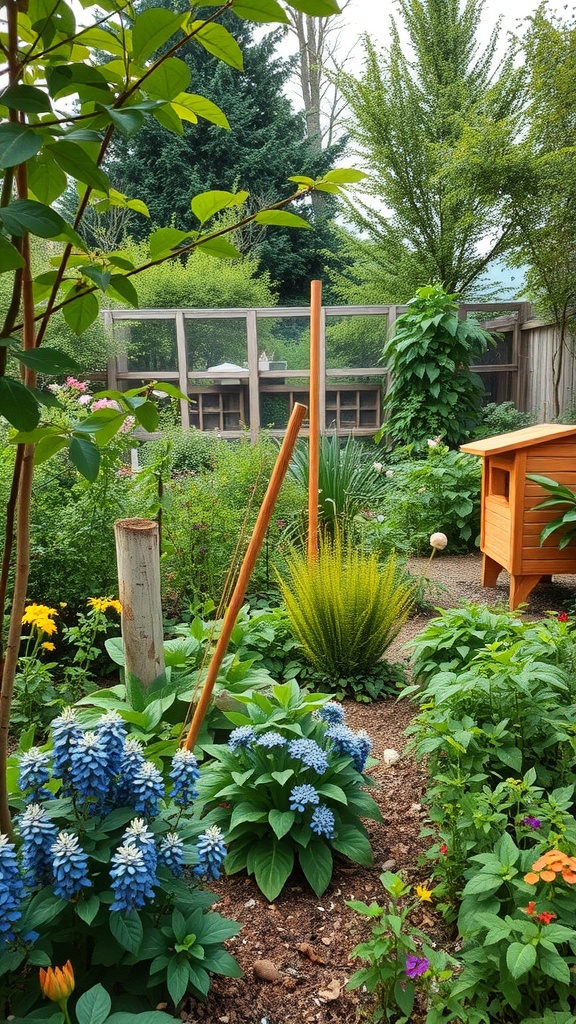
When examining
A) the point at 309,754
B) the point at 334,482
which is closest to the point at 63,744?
the point at 309,754

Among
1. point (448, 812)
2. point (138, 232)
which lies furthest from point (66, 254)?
point (138, 232)

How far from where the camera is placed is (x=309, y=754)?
173 cm

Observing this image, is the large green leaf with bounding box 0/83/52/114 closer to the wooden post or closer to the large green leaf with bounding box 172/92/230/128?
the large green leaf with bounding box 172/92/230/128

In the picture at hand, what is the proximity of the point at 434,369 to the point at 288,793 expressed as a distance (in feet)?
18.4

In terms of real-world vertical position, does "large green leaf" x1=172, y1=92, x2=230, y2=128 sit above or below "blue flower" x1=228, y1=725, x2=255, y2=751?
above

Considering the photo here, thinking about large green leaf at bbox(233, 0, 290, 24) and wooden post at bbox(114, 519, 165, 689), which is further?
wooden post at bbox(114, 519, 165, 689)

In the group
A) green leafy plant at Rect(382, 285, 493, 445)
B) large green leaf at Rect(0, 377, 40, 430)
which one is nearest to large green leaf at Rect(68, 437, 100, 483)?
large green leaf at Rect(0, 377, 40, 430)

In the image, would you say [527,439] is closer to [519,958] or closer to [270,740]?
[270,740]

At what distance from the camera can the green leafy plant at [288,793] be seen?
1.71m

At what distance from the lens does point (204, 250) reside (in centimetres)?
87

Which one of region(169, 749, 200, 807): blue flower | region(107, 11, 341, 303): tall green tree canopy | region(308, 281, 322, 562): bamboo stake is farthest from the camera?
region(107, 11, 341, 303): tall green tree canopy

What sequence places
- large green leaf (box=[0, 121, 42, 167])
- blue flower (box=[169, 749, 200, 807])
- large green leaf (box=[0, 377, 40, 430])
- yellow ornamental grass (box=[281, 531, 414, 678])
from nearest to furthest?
large green leaf (box=[0, 121, 42, 167]) → large green leaf (box=[0, 377, 40, 430]) → blue flower (box=[169, 749, 200, 807]) → yellow ornamental grass (box=[281, 531, 414, 678])

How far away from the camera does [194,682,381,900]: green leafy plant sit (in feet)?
5.61

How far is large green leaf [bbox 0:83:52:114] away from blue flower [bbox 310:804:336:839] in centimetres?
158
